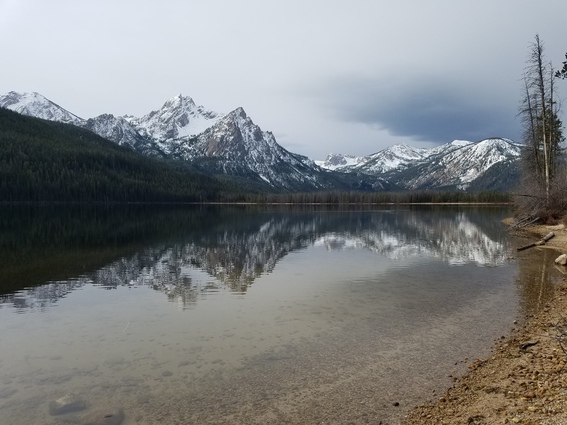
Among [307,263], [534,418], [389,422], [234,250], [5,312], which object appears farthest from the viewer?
[234,250]

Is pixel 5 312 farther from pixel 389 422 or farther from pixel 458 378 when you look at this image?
pixel 458 378

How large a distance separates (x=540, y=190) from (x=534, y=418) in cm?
6257

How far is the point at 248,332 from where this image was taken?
19562 millimetres

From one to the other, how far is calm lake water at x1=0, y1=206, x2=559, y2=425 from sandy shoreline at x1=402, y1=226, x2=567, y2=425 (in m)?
0.84

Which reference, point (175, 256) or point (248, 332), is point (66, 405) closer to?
point (248, 332)

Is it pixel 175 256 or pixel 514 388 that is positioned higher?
pixel 514 388

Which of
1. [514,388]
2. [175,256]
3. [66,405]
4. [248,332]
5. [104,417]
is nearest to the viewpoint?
[514,388]

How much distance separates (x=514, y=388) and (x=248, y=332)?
11.4 meters

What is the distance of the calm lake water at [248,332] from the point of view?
42.4 ft

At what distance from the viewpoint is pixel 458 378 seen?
45.5ft

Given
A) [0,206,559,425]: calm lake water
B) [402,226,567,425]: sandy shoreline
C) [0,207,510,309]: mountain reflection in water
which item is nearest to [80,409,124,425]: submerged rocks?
[0,206,559,425]: calm lake water

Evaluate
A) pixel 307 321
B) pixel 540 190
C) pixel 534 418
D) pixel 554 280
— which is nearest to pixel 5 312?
pixel 307 321

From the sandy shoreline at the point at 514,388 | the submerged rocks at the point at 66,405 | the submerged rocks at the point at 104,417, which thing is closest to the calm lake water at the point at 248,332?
the submerged rocks at the point at 66,405

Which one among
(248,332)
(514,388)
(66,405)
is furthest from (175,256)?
(514,388)
